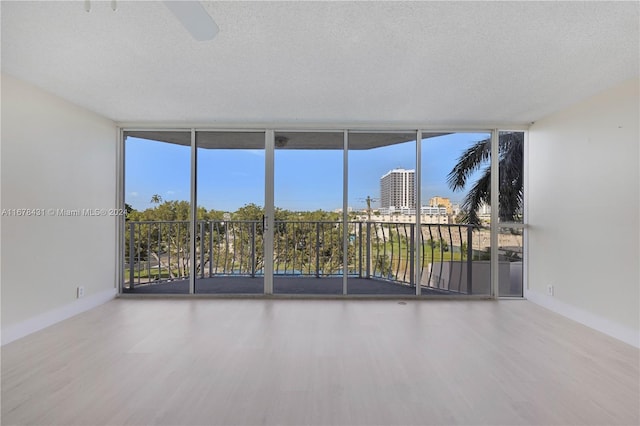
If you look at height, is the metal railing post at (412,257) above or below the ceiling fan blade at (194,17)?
below

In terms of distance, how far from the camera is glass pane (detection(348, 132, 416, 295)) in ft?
14.3

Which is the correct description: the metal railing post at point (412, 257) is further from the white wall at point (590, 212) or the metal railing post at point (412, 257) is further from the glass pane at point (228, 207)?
the glass pane at point (228, 207)

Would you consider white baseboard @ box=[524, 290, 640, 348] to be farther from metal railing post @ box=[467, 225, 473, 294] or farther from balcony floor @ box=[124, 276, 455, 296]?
balcony floor @ box=[124, 276, 455, 296]

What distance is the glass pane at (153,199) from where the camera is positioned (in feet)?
14.0

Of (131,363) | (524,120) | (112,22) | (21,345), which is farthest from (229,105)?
(524,120)

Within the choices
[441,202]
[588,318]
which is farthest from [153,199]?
[588,318]

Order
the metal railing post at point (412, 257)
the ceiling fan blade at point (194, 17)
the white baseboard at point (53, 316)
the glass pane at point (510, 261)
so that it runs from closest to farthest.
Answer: the ceiling fan blade at point (194, 17) → the white baseboard at point (53, 316) → the glass pane at point (510, 261) → the metal railing post at point (412, 257)

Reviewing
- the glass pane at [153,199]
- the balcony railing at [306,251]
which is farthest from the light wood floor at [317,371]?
the glass pane at [153,199]

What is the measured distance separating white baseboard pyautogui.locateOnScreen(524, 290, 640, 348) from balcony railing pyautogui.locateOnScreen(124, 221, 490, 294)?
0.83m

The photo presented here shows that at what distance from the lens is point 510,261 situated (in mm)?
4258

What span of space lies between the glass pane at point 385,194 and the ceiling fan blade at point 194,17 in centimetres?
277

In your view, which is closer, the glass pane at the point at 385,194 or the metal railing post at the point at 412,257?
the glass pane at the point at 385,194

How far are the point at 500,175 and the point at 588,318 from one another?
6.51 ft

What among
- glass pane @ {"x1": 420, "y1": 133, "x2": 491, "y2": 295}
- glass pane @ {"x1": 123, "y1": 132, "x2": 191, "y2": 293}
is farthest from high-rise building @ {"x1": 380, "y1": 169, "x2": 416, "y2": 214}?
glass pane @ {"x1": 123, "y1": 132, "x2": 191, "y2": 293}
